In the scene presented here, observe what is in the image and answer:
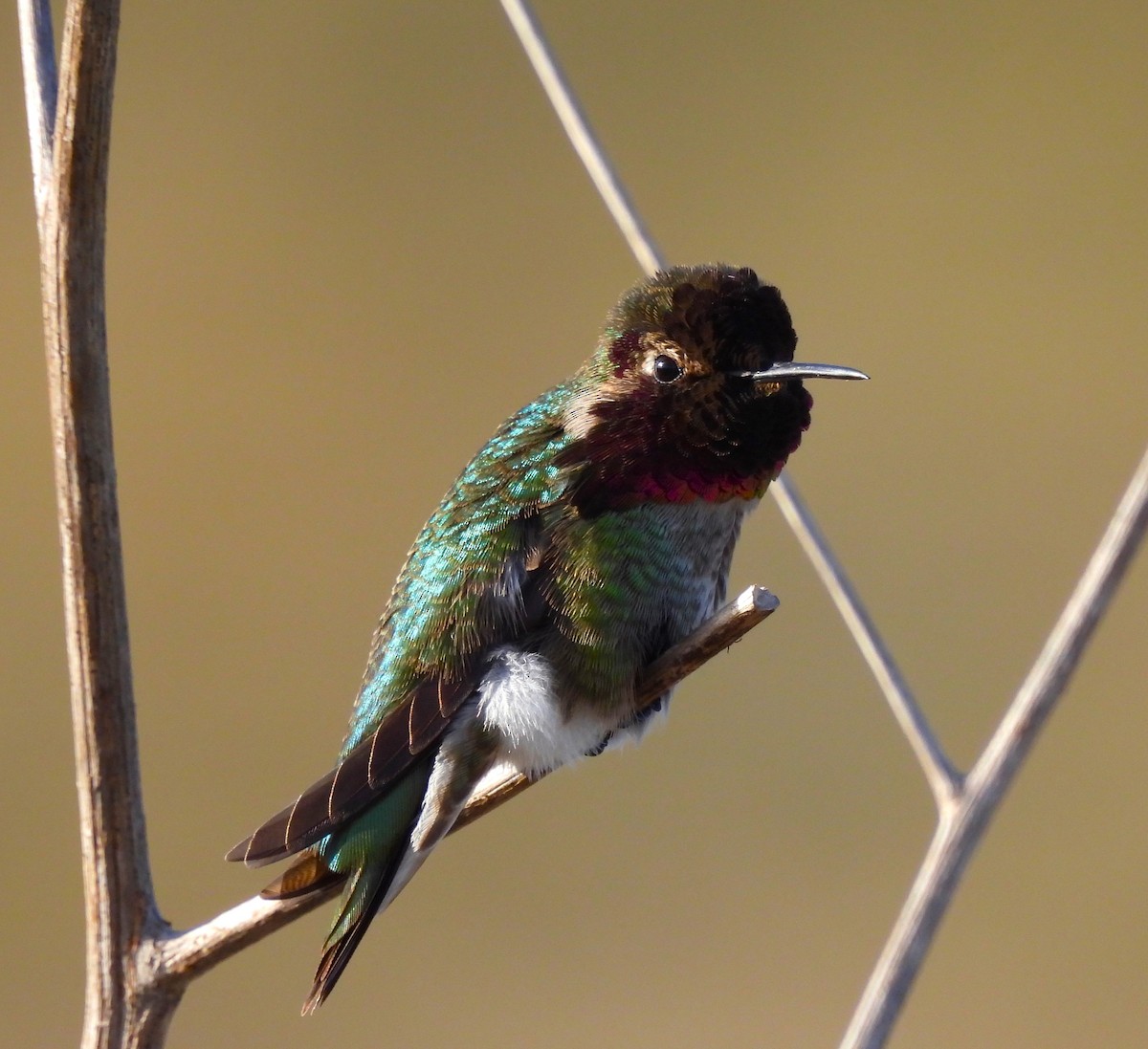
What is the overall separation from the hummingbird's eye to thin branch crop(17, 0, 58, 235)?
73cm

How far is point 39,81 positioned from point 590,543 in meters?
0.75

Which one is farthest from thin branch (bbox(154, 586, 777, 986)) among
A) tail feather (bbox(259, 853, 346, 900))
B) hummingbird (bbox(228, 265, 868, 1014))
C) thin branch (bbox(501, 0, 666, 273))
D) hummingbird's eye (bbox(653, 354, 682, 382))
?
thin branch (bbox(501, 0, 666, 273))

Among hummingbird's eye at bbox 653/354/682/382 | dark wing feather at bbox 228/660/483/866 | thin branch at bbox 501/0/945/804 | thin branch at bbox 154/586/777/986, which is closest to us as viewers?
thin branch at bbox 154/586/777/986

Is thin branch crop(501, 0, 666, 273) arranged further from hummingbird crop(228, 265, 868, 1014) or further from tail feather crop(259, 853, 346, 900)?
tail feather crop(259, 853, 346, 900)

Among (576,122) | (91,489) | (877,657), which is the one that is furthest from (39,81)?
(877,657)

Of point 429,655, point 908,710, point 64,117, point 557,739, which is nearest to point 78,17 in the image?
point 64,117

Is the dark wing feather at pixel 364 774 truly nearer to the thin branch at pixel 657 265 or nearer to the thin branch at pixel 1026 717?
the thin branch at pixel 657 265

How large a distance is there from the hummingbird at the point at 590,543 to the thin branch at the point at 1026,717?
0.33m

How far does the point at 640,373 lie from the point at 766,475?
0.66ft

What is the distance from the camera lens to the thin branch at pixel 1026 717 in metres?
1.25

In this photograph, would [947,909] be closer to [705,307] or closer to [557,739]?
[557,739]

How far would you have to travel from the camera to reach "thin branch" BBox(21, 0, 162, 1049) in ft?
3.21

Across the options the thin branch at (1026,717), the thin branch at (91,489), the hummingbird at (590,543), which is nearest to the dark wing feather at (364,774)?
the hummingbird at (590,543)

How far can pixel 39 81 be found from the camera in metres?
1.14
